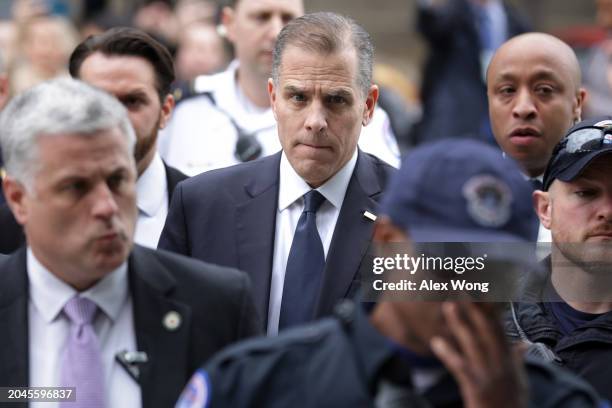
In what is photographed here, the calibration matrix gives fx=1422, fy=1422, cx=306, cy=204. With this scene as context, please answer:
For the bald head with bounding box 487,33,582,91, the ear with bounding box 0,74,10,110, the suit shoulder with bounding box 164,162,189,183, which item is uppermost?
the ear with bounding box 0,74,10,110

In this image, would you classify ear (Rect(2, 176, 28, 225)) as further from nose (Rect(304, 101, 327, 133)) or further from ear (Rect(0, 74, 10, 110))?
ear (Rect(0, 74, 10, 110))

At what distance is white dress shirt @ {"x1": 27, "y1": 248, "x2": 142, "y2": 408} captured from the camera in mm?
4312

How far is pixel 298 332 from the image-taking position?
151 inches

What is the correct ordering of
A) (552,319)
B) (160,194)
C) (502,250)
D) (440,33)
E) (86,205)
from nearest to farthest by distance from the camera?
(502,250) → (86,205) → (552,319) → (160,194) → (440,33)

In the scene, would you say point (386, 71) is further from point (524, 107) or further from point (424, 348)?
point (424, 348)

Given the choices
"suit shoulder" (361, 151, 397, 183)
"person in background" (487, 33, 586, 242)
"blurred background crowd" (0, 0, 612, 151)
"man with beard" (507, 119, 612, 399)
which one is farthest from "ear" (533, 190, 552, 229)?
"blurred background crowd" (0, 0, 612, 151)

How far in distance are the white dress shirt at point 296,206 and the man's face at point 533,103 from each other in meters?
1.04

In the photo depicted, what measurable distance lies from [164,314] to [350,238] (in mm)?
1367

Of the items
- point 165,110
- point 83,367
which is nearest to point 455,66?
point 165,110

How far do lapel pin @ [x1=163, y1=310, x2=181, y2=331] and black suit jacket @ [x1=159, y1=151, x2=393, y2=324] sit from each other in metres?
1.04

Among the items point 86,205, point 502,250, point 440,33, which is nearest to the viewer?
point 502,250

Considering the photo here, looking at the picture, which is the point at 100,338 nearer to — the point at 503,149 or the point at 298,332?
the point at 298,332

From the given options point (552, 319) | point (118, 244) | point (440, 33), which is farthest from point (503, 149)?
point (440, 33)

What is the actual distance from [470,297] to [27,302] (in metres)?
1.45
